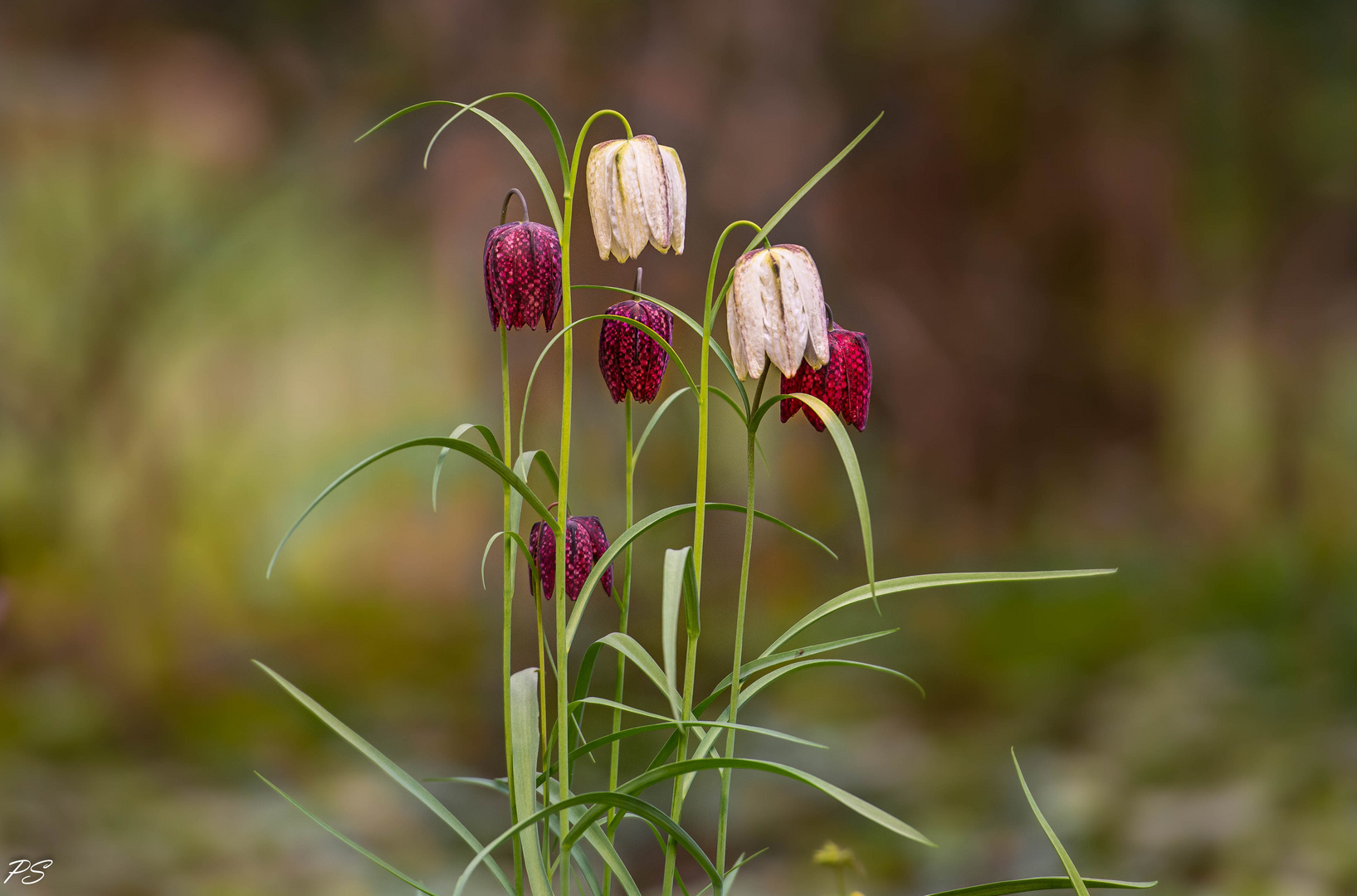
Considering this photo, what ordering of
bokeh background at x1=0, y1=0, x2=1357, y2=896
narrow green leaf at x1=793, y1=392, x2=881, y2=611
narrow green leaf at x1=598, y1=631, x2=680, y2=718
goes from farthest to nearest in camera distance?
bokeh background at x1=0, y1=0, x2=1357, y2=896 → narrow green leaf at x1=598, y1=631, x2=680, y2=718 → narrow green leaf at x1=793, y1=392, x2=881, y2=611

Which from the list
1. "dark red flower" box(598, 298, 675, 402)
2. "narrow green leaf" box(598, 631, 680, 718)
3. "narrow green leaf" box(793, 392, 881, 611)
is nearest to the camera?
"narrow green leaf" box(793, 392, 881, 611)

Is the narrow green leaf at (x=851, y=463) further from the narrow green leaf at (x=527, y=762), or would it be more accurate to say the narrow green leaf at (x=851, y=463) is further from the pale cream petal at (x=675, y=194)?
the narrow green leaf at (x=527, y=762)

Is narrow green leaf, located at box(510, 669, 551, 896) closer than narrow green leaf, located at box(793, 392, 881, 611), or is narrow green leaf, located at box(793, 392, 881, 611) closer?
narrow green leaf, located at box(793, 392, 881, 611)

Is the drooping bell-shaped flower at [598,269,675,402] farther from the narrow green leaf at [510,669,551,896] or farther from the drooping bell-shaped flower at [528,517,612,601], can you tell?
the narrow green leaf at [510,669,551,896]

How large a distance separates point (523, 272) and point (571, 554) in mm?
233

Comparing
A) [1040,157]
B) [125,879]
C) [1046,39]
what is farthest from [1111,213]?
[125,879]

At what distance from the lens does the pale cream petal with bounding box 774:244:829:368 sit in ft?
2.47

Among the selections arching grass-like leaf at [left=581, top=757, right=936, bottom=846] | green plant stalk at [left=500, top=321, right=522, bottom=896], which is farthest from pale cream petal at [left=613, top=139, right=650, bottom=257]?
arching grass-like leaf at [left=581, top=757, right=936, bottom=846]

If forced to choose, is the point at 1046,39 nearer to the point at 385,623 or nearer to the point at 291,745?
the point at 385,623

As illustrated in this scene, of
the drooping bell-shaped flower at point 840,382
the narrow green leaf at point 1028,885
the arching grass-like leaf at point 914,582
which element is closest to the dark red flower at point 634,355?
the drooping bell-shaped flower at point 840,382

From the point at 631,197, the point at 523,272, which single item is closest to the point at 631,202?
the point at 631,197

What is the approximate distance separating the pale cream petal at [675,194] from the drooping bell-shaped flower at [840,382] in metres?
0.14

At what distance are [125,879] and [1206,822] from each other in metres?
1.96

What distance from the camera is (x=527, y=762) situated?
83 cm
